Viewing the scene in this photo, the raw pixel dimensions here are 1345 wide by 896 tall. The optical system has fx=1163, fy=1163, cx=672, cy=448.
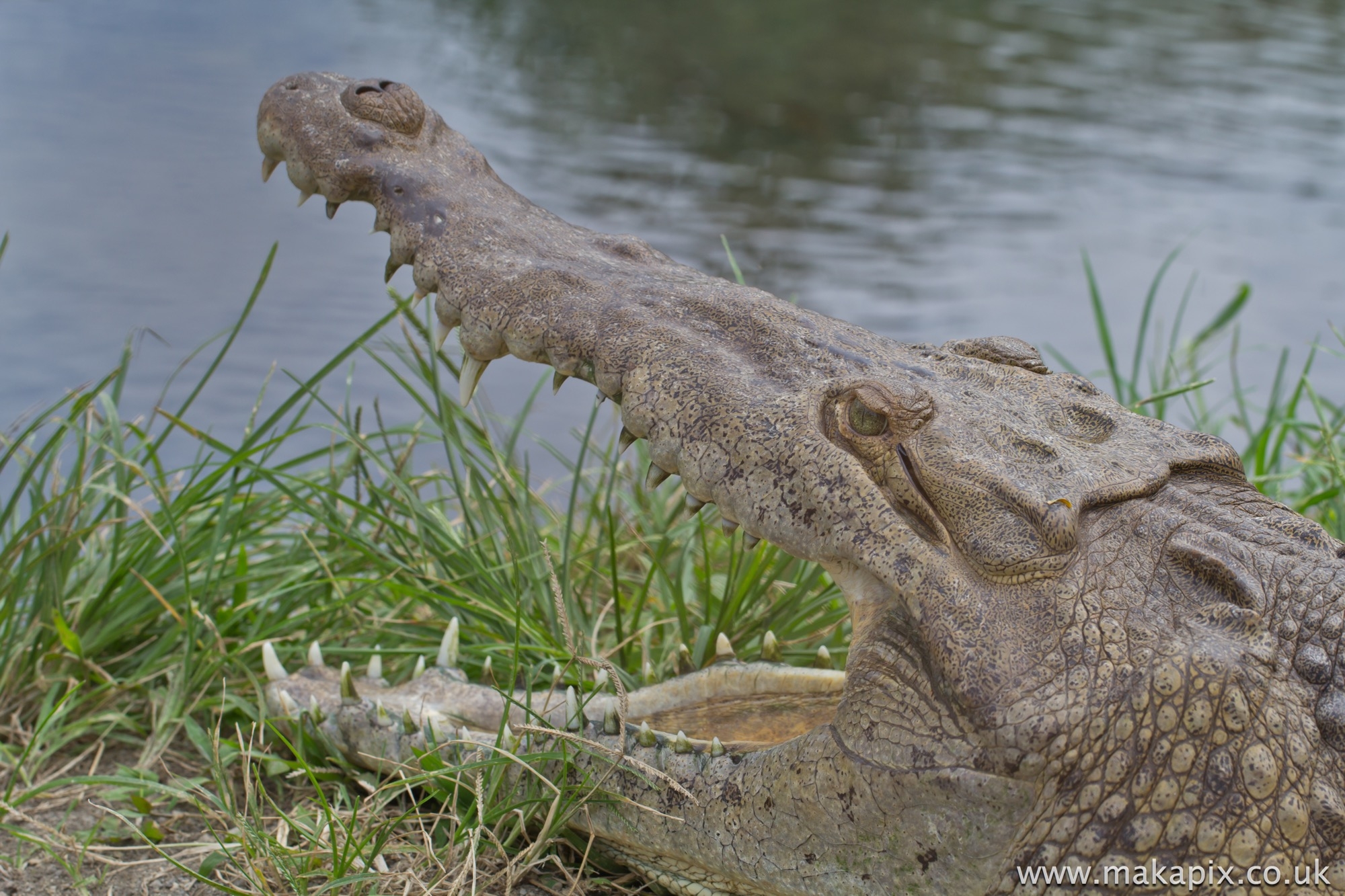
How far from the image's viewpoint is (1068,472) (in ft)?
6.26

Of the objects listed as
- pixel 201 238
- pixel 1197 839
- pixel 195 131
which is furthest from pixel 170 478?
pixel 195 131

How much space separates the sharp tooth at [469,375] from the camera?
2.13 metres

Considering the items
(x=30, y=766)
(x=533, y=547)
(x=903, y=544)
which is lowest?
(x=30, y=766)

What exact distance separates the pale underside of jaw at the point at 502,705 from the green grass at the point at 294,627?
0.08m

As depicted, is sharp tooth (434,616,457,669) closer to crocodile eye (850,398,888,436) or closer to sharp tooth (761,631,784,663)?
sharp tooth (761,631,784,663)

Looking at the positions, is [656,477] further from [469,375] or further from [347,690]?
[347,690]

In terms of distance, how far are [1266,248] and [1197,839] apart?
288 inches

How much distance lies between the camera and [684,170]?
8438 mm

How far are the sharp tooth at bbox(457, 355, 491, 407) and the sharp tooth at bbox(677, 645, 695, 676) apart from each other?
79 cm

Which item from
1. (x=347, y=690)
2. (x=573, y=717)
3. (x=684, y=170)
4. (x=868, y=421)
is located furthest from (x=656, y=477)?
(x=684, y=170)

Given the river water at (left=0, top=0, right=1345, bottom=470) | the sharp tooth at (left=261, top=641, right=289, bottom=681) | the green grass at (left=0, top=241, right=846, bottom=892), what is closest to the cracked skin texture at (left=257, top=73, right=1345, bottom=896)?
the green grass at (left=0, top=241, right=846, bottom=892)

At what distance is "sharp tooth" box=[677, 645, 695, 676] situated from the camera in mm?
2578

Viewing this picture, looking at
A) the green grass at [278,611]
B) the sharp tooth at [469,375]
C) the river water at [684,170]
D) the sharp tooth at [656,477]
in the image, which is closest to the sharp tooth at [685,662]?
the green grass at [278,611]

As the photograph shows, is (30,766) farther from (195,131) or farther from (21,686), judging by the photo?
(195,131)
